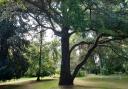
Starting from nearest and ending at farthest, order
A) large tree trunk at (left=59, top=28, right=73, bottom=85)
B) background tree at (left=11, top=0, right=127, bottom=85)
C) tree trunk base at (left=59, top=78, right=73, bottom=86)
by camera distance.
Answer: background tree at (left=11, top=0, right=127, bottom=85)
tree trunk base at (left=59, top=78, right=73, bottom=86)
large tree trunk at (left=59, top=28, right=73, bottom=85)

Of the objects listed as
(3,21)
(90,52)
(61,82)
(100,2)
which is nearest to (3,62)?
(3,21)

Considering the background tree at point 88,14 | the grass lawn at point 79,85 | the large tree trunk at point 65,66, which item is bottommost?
the grass lawn at point 79,85

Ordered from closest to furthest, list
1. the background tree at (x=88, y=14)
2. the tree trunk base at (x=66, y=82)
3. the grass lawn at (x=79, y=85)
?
the background tree at (x=88, y=14)
the grass lawn at (x=79, y=85)
the tree trunk base at (x=66, y=82)

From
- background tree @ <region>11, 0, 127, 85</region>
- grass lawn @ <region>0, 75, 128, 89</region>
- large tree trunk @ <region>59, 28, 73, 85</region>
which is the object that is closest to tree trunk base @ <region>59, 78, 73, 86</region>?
large tree trunk @ <region>59, 28, 73, 85</region>

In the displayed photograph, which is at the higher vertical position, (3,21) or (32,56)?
(3,21)

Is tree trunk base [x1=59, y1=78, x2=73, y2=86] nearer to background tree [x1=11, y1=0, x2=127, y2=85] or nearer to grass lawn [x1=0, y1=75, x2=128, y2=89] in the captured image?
grass lawn [x1=0, y1=75, x2=128, y2=89]

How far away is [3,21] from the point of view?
2878 centimetres

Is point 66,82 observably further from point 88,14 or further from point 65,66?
point 88,14

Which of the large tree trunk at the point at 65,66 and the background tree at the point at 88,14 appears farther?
the large tree trunk at the point at 65,66

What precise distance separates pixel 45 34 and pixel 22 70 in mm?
4426

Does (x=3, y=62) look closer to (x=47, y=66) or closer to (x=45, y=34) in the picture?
(x=45, y=34)

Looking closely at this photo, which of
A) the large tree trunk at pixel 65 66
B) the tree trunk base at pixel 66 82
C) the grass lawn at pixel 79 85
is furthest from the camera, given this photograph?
the large tree trunk at pixel 65 66

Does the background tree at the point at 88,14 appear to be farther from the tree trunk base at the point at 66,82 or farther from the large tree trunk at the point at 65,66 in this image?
the tree trunk base at the point at 66,82

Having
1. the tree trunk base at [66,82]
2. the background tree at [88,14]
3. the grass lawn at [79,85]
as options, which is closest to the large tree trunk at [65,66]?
the tree trunk base at [66,82]
